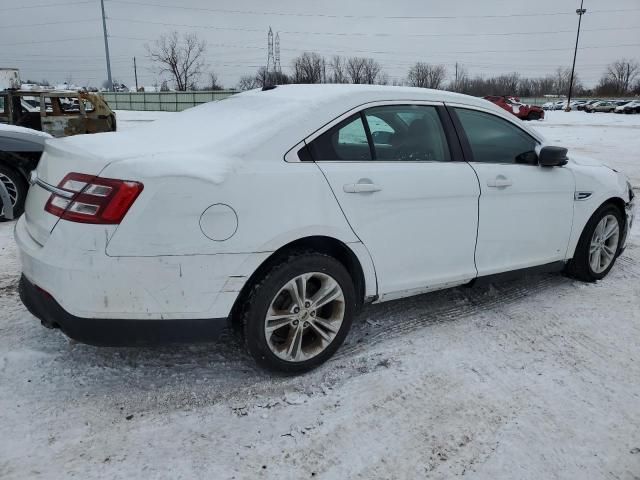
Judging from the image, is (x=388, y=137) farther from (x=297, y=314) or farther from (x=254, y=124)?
(x=297, y=314)

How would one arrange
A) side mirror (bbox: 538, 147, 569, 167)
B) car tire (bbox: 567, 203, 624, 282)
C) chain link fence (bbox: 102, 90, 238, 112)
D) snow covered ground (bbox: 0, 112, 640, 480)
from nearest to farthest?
snow covered ground (bbox: 0, 112, 640, 480) → side mirror (bbox: 538, 147, 569, 167) → car tire (bbox: 567, 203, 624, 282) → chain link fence (bbox: 102, 90, 238, 112)

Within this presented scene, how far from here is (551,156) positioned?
3781 mm

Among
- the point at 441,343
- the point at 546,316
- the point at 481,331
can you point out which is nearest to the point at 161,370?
the point at 441,343

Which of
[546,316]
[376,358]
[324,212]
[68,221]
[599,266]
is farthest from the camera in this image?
[599,266]

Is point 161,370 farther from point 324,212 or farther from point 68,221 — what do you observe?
point 324,212

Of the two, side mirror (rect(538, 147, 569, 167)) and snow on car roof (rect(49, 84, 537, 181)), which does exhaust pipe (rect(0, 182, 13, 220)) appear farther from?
side mirror (rect(538, 147, 569, 167))

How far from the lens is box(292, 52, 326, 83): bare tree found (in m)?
61.5

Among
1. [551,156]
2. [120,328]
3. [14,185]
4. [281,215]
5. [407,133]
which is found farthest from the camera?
[14,185]

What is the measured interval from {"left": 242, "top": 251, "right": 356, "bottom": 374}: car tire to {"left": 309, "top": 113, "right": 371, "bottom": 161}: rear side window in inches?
21.8

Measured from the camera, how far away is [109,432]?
2.43 metres

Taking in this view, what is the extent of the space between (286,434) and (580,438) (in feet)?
4.51

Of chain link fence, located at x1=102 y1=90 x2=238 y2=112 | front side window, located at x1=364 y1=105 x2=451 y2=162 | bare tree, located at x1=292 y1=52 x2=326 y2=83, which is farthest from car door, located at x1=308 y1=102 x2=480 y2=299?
bare tree, located at x1=292 y1=52 x2=326 y2=83

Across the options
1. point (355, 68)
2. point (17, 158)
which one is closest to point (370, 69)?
point (355, 68)

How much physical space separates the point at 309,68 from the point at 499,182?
Result: 207 ft
